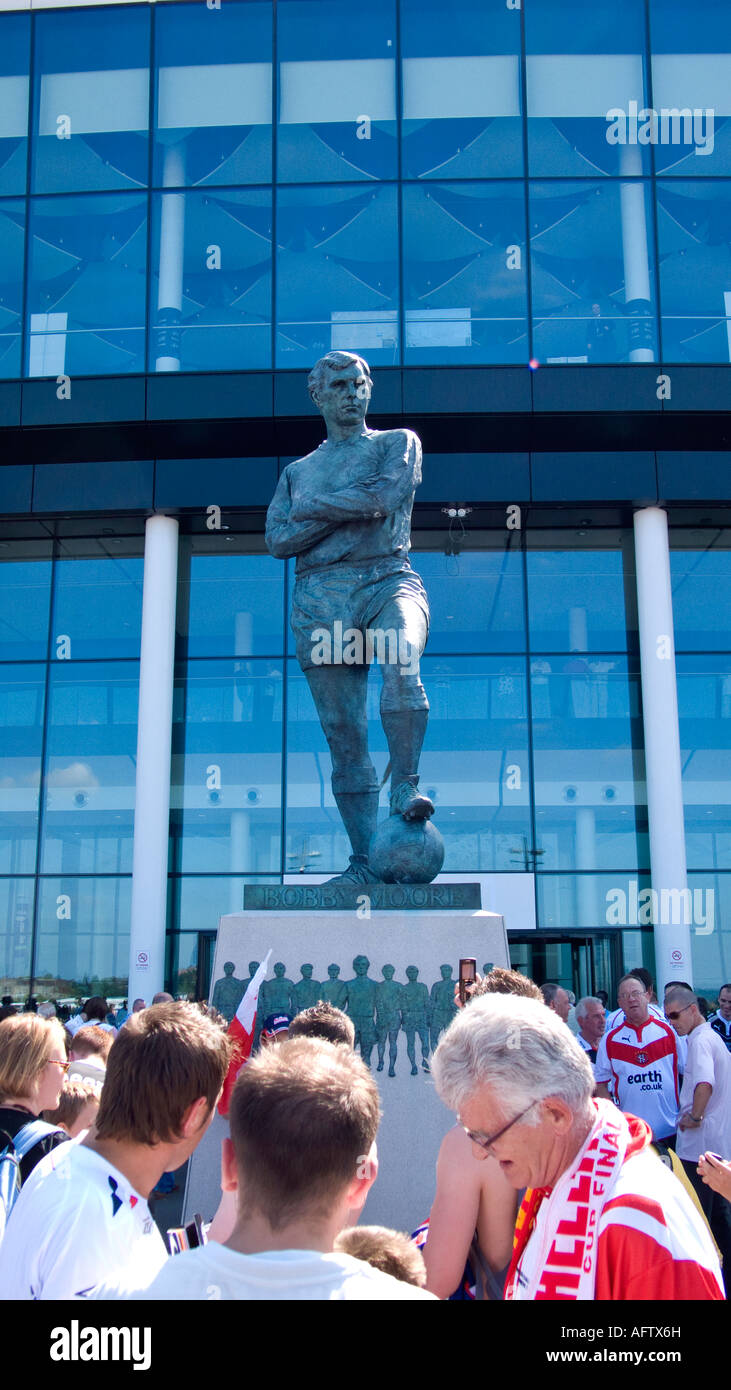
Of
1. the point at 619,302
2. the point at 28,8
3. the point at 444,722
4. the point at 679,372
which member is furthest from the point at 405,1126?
the point at 28,8

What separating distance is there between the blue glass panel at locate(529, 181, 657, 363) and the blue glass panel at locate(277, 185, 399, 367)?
2.00 metres

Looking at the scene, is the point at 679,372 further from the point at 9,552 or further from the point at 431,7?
the point at 9,552

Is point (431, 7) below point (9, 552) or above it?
above

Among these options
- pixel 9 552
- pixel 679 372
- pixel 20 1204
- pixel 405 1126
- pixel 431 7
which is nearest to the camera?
pixel 20 1204

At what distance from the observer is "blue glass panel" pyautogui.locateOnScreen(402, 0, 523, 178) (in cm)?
1567

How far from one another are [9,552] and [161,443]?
10.7 ft

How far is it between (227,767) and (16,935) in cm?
364

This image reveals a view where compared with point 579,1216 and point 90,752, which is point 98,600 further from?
point 579,1216

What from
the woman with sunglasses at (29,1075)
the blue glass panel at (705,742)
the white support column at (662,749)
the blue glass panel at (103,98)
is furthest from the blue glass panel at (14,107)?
the woman with sunglasses at (29,1075)

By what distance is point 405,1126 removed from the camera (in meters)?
5.00

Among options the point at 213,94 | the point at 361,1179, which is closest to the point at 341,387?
the point at 361,1179

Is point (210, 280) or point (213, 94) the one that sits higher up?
point (213, 94)

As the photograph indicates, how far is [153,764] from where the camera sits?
1512 centimetres
